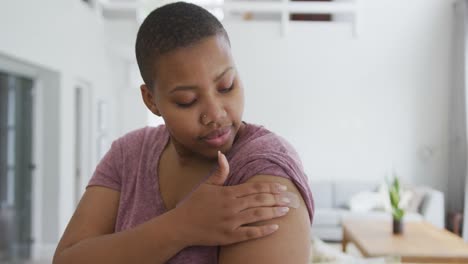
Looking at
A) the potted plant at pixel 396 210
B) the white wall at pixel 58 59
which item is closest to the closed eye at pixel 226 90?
the white wall at pixel 58 59

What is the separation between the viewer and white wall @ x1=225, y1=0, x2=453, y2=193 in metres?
6.62

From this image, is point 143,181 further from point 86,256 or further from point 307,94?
point 307,94

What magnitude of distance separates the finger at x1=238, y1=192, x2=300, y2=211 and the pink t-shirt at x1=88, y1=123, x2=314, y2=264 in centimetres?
3

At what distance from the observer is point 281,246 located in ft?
1.86

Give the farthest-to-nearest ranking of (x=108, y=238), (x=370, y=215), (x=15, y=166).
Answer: (x=370, y=215) → (x=15, y=166) → (x=108, y=238)

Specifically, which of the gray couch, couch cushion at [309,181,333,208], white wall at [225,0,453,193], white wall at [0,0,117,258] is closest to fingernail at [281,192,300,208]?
white wall at [0,0,117,258]

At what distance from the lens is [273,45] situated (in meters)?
6.73

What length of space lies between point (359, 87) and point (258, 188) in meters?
6.37

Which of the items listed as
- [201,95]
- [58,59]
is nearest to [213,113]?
[201,95]

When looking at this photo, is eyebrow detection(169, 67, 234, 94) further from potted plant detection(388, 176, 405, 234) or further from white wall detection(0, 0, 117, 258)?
potted plant detection(388, 176, 405, 234)

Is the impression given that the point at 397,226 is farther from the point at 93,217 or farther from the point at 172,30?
the point at 172,30

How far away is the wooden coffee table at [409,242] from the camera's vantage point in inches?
137

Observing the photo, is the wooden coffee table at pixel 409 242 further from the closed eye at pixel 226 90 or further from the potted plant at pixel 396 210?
the closed eye at pixel 226 90

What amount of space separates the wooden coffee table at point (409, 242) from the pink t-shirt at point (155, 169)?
312 cm
